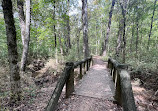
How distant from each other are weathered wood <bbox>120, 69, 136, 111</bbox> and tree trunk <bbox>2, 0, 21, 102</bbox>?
310 cm

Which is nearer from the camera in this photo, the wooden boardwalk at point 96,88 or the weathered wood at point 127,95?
the weathered wood at point 127,95

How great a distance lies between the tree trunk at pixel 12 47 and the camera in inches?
97.0

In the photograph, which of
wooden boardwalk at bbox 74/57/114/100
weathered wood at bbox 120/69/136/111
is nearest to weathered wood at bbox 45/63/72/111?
wooden boardwalk at bbox 74/57/114/100

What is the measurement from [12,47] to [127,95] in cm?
323

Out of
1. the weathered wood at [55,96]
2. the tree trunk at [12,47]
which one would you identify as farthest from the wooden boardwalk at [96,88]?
the tree trunk at [12,47]

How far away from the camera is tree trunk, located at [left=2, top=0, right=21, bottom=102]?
2.46 meters

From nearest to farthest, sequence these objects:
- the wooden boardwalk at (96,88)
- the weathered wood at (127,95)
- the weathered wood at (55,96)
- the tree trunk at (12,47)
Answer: the weathered wood at (127,95), the weathered wood at (55,96), the tree trunk at (12,47), the wooden boardwalk at (96,88)

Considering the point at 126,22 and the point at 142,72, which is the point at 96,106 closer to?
the point at 142,72

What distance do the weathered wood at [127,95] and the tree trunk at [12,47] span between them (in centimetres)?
310

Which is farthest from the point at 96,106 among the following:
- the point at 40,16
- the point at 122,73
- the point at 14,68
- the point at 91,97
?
the point at 40,16

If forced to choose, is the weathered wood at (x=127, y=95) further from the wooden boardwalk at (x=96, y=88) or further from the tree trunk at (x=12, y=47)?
the tree trunk at (x=12, y=47)

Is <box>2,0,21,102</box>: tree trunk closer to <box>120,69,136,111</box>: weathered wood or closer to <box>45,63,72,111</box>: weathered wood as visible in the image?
<box>45,63,72,111</box>: weathered wood

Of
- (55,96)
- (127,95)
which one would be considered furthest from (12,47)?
(127,95)

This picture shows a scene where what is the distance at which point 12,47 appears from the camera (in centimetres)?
264
